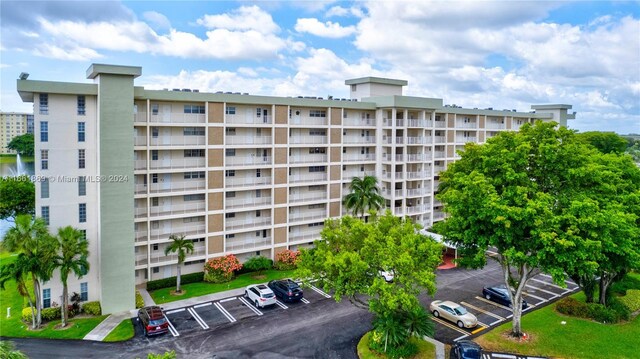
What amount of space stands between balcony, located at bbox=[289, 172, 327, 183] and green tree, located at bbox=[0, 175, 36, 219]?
36457mm

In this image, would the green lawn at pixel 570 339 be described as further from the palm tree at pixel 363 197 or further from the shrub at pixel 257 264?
the shrub at pixel 257 264

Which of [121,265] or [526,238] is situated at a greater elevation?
[526,238]

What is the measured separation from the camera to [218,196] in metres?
44.3

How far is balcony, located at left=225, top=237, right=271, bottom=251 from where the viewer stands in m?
45.9

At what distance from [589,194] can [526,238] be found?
5535 millimetres

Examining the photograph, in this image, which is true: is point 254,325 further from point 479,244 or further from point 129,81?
point 129,81

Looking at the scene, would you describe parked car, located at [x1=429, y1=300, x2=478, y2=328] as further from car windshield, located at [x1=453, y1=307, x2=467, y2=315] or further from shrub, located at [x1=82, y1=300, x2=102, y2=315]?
shrub, located at [x1=82, y1=300, x2=102, y2=315]

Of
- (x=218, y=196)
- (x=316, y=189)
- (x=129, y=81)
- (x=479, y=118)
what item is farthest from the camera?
(x=479, y=118)

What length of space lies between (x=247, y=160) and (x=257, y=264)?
34.8 ft

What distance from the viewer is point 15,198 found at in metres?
60.2

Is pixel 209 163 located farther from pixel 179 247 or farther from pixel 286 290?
pixel 286 290

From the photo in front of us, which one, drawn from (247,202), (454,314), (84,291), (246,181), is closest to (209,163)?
(246,181)

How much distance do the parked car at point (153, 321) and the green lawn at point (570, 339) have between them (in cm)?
2266

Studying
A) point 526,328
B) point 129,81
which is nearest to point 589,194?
point 526,328
